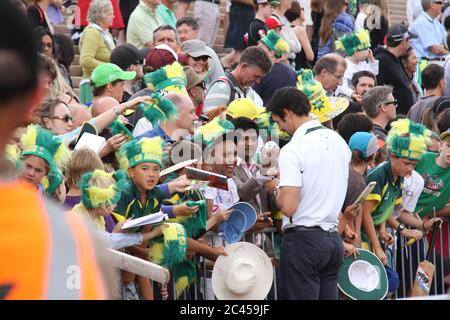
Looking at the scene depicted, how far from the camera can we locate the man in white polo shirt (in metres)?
6.97

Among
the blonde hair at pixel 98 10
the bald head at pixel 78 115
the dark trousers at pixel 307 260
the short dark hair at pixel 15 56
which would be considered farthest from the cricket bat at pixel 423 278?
the short dark hair at pixel 15 56

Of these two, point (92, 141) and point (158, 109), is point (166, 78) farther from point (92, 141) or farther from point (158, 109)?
point (92, 141)

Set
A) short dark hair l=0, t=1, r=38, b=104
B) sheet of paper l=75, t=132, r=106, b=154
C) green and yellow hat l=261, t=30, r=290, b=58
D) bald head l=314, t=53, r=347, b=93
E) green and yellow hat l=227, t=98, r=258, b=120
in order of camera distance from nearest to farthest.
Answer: short dark hair l=0, t=1, r=38, b=104
sheet of paper l=75, t=132, r=106, b=154
green and yellow hat l=227, t=98, r=258, b=120
green and yellow hat l=261, t=30, r=290, b=58
bald head l=314, t=53, r=347, b=93

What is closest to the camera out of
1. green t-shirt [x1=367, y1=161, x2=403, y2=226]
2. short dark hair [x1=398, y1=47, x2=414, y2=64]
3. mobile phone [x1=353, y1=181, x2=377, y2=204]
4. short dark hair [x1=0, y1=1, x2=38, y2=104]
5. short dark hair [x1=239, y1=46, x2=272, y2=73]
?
short dark hair [x1=0, y1=1, x2=38, y2=104]

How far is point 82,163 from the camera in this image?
20.8ft

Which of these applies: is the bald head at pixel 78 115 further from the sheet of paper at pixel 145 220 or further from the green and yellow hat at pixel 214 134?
the sheet of paper at pixel 145 220

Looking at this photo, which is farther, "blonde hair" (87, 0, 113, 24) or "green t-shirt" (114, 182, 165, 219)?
"blonde hair" (87, 0, 113, 24)

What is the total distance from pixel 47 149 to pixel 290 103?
6.49 ft

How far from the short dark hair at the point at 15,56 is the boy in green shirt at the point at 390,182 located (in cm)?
660

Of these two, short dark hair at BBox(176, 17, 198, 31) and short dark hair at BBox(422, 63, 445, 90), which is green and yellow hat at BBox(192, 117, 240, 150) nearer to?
short dark hair at BBox(176, 17, 198, 31)

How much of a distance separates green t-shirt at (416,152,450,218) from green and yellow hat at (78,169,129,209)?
12.3ft

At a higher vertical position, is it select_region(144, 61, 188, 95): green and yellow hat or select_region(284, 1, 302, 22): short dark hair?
select_region(144, 61, 188, 95): green and yellow hat

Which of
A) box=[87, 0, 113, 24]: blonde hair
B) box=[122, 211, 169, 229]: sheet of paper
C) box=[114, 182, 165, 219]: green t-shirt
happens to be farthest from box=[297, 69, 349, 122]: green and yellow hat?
box=[87, 0, 113, 24]: blonde hair

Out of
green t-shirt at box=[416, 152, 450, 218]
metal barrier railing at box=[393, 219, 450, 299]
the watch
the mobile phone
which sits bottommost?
metal barrier railing at box=[393, 219, 450, 299]
